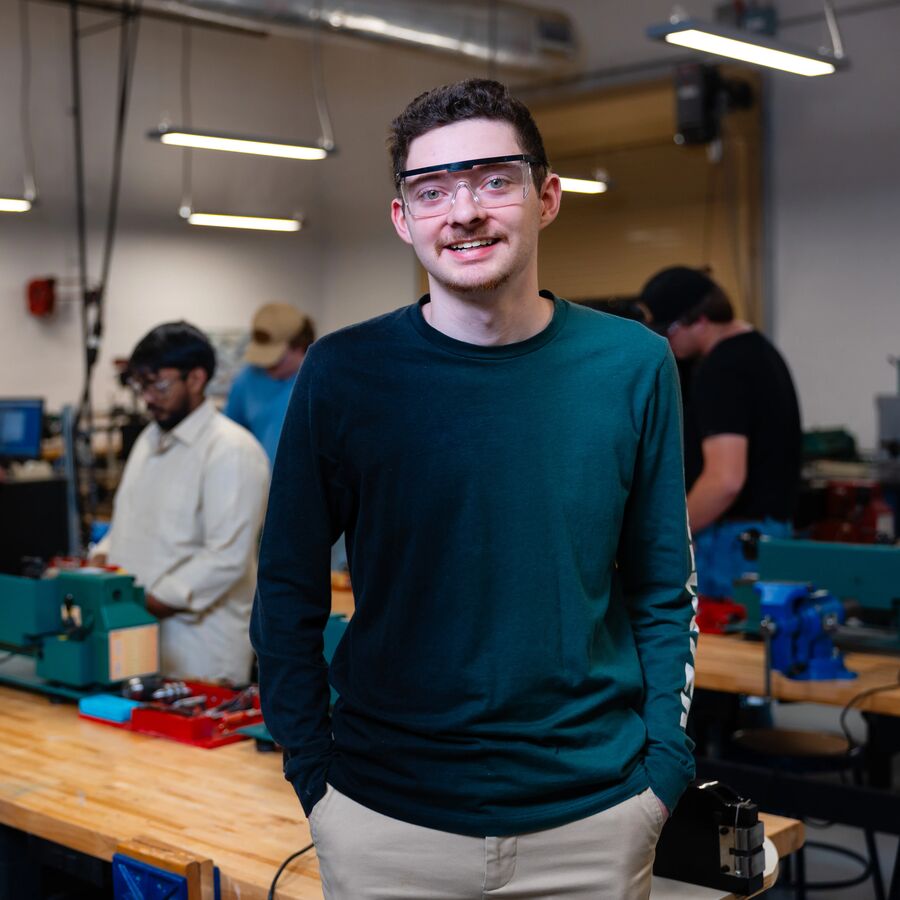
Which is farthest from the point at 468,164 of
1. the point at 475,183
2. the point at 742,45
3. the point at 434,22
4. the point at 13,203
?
the point at 434,22

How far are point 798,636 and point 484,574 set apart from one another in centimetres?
181

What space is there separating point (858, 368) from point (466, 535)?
21.5ft

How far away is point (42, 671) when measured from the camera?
2.85 metres

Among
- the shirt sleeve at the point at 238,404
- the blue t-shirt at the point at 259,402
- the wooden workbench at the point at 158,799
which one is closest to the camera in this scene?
the wooden workbench at the point at 158,799

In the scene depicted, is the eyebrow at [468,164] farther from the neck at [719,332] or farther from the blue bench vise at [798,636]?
the neck at [719,332]

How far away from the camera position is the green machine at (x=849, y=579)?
316cm

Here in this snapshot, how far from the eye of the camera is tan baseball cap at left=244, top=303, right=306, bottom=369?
4.77 meters

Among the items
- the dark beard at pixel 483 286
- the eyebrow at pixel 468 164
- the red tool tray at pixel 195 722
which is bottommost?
the red tool tray at pixel 195 722

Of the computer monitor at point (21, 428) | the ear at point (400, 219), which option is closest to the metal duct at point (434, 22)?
the computer monitor at point (21, 428)

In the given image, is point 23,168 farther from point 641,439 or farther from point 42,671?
point 641,439

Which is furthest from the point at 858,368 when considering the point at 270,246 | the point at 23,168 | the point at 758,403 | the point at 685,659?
the point at 685,659

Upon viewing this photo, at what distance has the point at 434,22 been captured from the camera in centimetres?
760

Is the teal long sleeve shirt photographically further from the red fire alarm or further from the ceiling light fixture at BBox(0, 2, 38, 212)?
the ceiling light fixture at BBox(0, 2, 38, 212)

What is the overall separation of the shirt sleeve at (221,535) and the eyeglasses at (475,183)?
5.77ft
